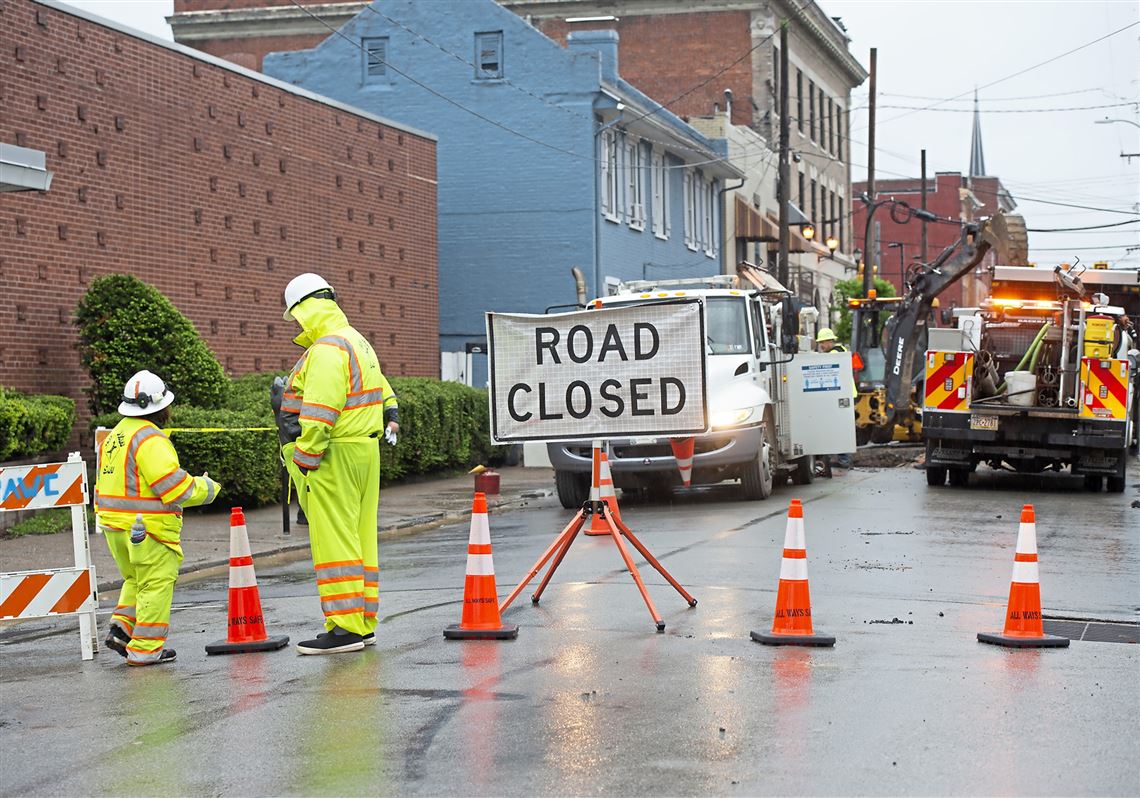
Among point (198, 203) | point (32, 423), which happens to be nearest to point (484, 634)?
point (32, 423)

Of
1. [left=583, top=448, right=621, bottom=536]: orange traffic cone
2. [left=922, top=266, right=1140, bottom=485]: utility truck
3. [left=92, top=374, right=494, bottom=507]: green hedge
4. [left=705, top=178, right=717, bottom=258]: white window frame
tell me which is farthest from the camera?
[left=705, top=178, right=717, bottom=258]: white window frame

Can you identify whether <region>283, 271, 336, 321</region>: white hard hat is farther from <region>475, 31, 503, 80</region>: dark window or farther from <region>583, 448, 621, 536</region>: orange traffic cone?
<region>475, 31, 503, 80</region>: dark window

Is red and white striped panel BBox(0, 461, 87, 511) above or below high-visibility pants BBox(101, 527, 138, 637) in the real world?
above

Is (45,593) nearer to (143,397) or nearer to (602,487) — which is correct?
(143,397)

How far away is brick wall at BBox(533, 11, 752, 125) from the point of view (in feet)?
160

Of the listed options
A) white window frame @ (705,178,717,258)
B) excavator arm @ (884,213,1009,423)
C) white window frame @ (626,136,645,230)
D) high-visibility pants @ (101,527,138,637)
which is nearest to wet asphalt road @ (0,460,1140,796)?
high-visibility pants @ (101,527,138,637)

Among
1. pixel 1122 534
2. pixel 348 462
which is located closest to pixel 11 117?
pixel 348 462

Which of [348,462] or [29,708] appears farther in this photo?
[348,462]

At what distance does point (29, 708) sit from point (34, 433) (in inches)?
360

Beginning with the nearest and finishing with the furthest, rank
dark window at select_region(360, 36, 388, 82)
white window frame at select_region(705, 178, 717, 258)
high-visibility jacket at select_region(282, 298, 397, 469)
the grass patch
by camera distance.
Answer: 1. high-visibility jacket at select_region(282, 298, 397, 469)
2. the grass patch
3. dark window at select_region(360, 36, 388, 82)
4. white window frame at select_region(705, 178, 717, 258)

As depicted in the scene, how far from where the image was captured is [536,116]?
3453 cm

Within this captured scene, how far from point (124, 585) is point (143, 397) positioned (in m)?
1.04

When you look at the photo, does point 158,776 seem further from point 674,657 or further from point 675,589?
point 675,589

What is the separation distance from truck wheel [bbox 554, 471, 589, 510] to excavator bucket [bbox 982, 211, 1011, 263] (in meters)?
10.2
